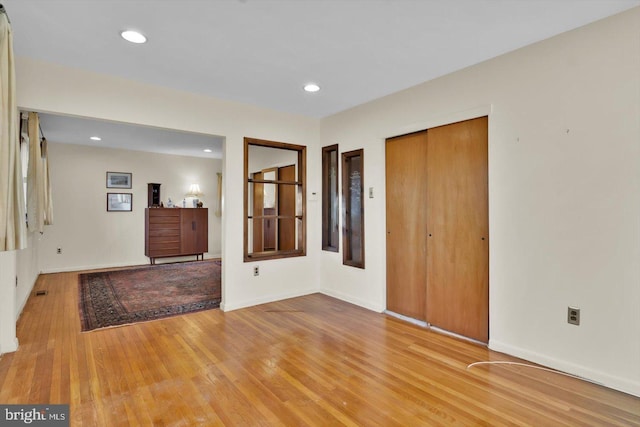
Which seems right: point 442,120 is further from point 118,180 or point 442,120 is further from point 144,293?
point 118,180

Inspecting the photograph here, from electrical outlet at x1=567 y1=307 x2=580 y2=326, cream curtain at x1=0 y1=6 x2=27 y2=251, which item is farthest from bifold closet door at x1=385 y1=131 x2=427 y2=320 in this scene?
cream curtain at x1=0 y1=6 x2=27 y2=251

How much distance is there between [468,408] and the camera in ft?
6.39

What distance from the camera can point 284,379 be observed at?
2291 millimetres

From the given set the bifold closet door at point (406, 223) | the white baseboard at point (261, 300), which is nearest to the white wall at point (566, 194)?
the bifold closet door at point (406, 223)

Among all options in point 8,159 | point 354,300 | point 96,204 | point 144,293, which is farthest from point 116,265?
point 354,300

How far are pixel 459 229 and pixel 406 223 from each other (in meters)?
0.63

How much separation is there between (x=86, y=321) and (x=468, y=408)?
366 centimetres

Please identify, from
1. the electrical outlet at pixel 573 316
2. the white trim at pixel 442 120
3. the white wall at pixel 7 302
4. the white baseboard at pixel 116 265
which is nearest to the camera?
the electrical outlet at pixel 573 316

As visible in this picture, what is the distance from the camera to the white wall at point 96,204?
6.13 metres

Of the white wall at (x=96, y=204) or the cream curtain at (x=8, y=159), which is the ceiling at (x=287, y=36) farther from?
the white wall at (x=96, y=204)

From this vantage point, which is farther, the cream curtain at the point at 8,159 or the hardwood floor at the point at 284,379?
the cream curtain at the point at 8,159

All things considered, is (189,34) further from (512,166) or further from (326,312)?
(326,312)

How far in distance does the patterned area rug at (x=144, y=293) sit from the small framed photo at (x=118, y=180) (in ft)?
5.84

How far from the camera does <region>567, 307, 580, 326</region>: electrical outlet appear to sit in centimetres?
231
